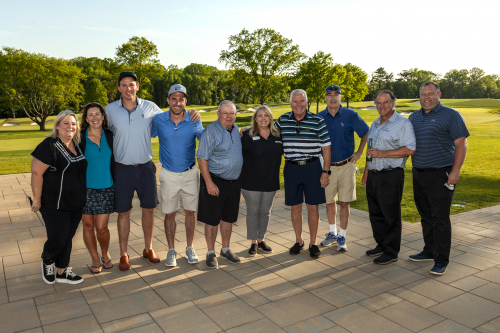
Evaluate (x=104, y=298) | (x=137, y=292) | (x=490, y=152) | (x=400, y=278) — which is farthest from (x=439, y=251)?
(x=490, y=152)

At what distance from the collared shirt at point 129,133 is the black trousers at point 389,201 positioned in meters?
2.55

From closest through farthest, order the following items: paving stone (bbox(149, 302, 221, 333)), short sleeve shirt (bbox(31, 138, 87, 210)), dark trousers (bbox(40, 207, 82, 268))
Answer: paving stone (bbox(149, 302, 221, 333))
short sleeve shirt (bbox(31, 138, 87, 210))
dark trousers (bbox(40, 207, 82, 268))


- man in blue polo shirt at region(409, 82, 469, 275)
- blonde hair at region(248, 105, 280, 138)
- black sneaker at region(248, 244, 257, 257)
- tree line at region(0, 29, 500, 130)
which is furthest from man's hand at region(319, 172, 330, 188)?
tree line at region(0, 29, 500, 130)

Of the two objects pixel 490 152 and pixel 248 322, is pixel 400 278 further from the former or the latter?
pixel 490 152

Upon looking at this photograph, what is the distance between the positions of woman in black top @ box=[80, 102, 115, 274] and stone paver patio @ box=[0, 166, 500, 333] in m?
0.46

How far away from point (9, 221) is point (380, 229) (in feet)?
18.1

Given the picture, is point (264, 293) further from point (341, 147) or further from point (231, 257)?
point (341, 147)

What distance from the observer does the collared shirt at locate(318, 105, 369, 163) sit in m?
4.47

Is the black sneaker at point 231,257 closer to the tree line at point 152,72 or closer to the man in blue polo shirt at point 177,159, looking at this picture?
the man in blue polo shirt at point 177,159

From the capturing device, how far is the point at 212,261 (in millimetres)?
4004

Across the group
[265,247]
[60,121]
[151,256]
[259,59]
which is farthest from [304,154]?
[259,59]

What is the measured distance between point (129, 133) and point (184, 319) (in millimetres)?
1973

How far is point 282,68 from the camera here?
1622 inches

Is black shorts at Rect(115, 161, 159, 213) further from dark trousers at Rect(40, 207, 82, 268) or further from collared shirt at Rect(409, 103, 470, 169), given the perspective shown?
collared shirt at Rect(409, 103, 470, 169)
